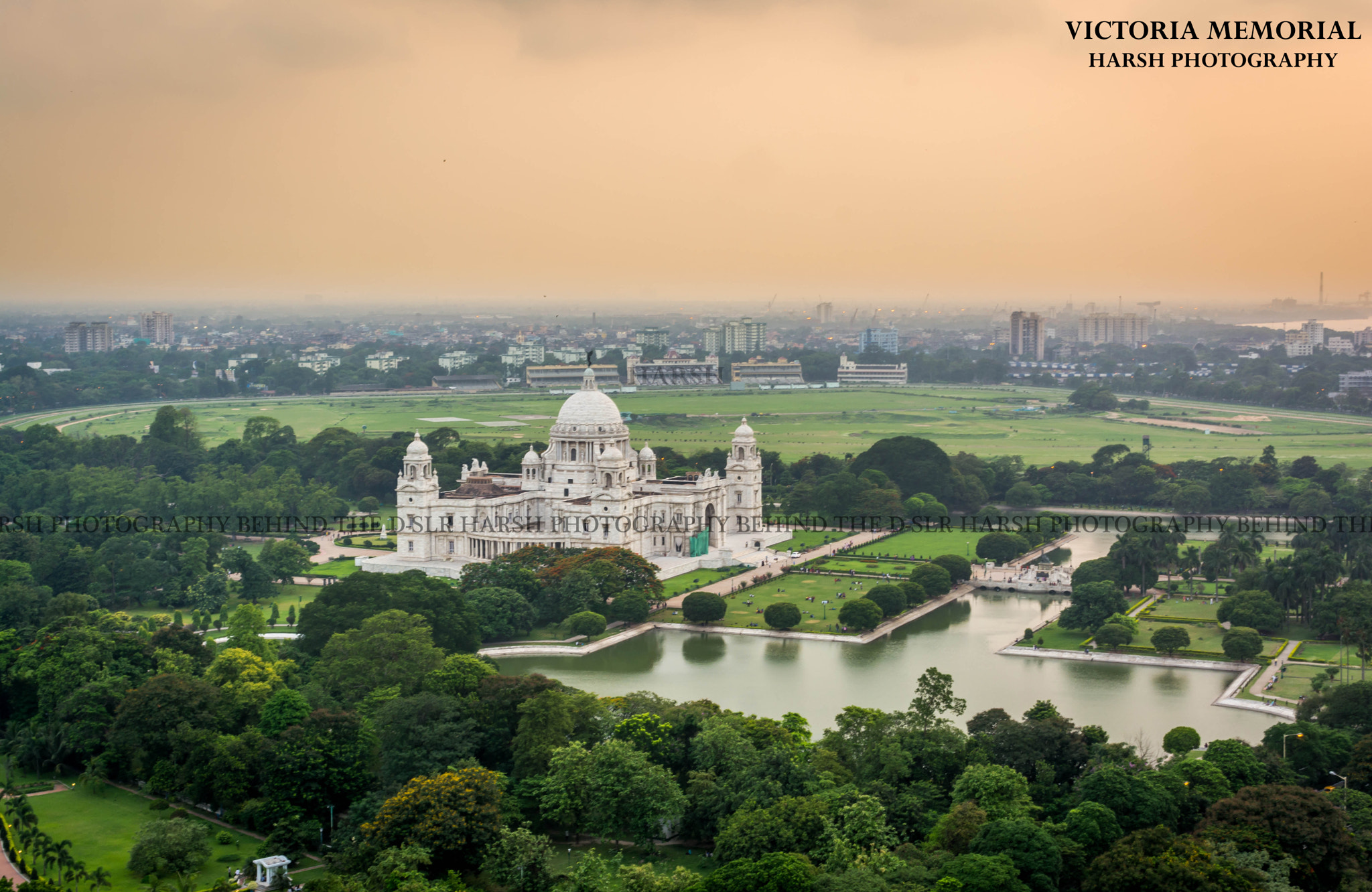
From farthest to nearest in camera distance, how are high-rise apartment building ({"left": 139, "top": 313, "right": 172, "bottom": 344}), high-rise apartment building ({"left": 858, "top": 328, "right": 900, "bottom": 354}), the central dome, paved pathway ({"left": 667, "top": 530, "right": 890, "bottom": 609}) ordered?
high-rise apartment building ({"left": 858, "top": 328, "right": 900, "bottom": 354}) → high-rise apartment building ({"left": 139, "top": 313, "right": 172, "bottom": 344}) → the central dome → paved pathway ({"left": 667, "top": 530, "right": 890, "bottom": 609})


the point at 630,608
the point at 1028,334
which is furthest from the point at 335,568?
the point at 1028,334

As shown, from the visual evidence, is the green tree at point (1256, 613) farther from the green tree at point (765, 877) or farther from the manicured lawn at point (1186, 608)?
the green tree at point (765, 877)

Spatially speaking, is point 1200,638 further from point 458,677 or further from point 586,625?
point 458,677

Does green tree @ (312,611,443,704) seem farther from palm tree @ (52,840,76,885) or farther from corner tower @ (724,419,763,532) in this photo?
corner tower @ (724,419,763,532)

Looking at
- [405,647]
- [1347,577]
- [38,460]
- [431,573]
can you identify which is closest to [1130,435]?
[1347,577]

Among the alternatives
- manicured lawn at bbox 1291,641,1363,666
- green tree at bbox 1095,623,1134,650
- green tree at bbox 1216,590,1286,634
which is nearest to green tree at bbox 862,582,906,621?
green tree at bbox 1095,623,1134,650

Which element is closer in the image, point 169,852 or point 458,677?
point 169,852

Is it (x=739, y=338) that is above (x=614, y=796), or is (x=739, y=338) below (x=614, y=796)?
above

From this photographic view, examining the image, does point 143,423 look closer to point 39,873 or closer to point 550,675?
point 550,675
